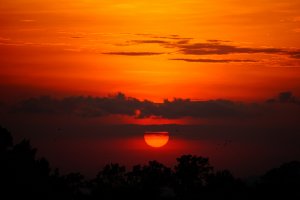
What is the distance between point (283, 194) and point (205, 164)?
61.4 ft

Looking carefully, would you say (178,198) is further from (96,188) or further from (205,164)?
(205,164)

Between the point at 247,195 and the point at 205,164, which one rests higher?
the point at 205,164

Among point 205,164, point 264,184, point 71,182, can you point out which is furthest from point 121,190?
point 205,164

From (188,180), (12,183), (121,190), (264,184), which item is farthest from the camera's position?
(188,180)

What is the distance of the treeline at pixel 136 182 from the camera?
58.4m

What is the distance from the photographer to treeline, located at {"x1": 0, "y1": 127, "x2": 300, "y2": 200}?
5844 centimetres

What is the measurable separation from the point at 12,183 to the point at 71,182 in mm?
14455

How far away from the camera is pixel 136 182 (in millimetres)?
80125

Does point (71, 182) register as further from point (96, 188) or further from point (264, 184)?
point (264, 184)

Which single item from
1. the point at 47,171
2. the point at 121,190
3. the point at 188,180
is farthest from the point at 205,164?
the point at 47,171

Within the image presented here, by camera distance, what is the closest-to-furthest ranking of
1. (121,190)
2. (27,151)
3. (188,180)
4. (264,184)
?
(27,151) < (121,190) < (264,184) < (188,180)

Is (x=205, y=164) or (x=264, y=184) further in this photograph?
(x=205, y=164)

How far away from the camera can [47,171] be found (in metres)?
63.3

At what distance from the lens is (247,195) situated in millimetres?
69125
